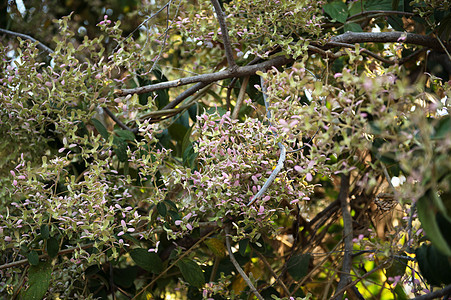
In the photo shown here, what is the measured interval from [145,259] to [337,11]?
60 centimetres

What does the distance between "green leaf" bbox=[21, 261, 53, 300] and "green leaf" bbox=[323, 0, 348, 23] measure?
2.25ft

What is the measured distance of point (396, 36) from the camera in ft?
2.33

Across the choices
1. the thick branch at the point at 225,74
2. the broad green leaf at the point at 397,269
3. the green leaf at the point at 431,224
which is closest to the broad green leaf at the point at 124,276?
the thick branch at the point at 225,74

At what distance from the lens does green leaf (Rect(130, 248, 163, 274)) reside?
2.40 ft

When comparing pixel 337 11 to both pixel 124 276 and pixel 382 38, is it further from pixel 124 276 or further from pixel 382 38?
pixel 124 276

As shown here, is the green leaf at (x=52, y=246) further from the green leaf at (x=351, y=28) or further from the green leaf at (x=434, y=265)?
the green leaf at (x=351, y=28)

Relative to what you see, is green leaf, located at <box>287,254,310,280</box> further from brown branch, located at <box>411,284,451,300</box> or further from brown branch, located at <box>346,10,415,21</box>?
brown branch, located at <box>346,10,415,21</box>

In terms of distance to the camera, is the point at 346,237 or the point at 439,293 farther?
the point at 346,237

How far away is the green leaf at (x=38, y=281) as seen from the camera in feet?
2.21

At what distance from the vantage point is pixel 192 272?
2.42ft

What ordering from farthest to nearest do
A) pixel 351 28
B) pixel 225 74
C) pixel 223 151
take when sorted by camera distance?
pixel 351 28, pixel 225 74, pixel 223 151

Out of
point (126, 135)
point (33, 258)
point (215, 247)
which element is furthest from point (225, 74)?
point (33, 258)

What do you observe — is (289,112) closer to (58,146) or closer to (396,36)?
(396,36)

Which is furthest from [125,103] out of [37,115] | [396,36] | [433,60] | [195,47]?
[433,60]
